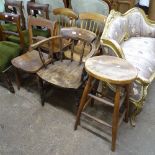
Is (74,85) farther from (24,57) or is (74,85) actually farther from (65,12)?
(65,12)

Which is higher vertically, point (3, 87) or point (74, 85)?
point (74, 85)

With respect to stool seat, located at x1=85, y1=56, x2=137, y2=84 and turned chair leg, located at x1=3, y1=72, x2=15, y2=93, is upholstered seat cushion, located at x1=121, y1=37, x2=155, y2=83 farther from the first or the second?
turned chair leg, located at x1=3, y1=72, x2=15, y2=93

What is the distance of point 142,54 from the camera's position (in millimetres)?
2178

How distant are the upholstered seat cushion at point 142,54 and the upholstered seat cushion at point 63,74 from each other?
0.53 meters

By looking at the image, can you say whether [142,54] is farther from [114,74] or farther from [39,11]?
[39,11]

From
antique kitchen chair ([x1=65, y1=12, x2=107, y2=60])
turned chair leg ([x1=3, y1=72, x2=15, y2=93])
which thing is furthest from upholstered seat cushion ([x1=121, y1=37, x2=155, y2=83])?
turned chair leg ([x1=3, y1=72, x2=15, y2=93])

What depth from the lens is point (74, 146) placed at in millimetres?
1809

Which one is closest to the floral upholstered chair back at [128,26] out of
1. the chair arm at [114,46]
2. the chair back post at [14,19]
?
the chair arm at [114,46]

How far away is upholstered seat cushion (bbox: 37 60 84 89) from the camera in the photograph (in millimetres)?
1887

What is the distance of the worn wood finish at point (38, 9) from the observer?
102 inches

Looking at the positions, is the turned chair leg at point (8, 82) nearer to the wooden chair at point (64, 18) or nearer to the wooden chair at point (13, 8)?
the wooden chair at point (64, 18)

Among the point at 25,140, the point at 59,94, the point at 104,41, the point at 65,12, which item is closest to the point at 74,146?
the point at 25,140

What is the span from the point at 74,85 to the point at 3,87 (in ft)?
3.42

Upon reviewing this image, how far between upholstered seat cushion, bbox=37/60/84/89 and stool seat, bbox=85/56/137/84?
0.30m
